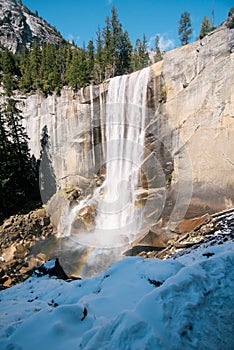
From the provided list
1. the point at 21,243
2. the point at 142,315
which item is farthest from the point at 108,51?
the point at 142,315

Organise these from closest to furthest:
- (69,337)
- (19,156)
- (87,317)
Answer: (69,337), (87,317), (19,156)

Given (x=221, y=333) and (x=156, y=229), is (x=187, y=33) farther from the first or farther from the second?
(x=221, y=333)

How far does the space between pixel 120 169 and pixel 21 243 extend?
9.59m

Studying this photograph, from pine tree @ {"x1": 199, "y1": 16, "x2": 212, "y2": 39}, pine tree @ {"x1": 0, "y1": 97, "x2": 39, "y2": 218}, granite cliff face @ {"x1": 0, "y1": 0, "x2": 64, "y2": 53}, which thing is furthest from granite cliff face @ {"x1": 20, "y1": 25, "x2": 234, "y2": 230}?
granite cliff face @ {"x1": 0, "y1": 0, "x2": 64, "y2": 53}

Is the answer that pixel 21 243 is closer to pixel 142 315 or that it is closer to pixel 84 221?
pixel 84 221

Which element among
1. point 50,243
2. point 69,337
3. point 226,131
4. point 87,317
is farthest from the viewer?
point 50,243

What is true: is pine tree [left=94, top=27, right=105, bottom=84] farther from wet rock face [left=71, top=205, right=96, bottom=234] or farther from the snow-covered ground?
the snow-covered ground

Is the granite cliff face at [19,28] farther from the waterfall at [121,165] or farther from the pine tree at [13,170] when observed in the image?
the waterfall at [121,165]

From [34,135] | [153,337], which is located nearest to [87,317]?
[153,337]

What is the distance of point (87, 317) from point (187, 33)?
35.4m

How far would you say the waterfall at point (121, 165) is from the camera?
14.8 meters

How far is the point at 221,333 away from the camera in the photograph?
9.57ft

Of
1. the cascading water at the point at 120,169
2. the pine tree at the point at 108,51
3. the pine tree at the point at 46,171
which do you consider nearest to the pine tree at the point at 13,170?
the pine tree at the point at 46,171

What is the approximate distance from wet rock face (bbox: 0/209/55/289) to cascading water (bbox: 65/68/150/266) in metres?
2.64
